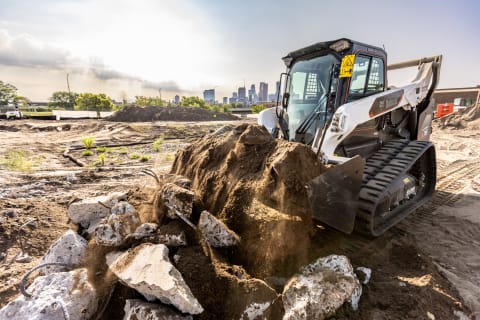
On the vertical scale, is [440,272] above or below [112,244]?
below

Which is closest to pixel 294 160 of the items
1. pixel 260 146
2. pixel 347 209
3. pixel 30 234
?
pixel 260 146

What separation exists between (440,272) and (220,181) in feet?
9.20

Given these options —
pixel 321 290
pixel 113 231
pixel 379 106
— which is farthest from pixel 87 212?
pixel 379 106

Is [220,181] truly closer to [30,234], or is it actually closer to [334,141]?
[334,141]

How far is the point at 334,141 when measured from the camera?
3.45m

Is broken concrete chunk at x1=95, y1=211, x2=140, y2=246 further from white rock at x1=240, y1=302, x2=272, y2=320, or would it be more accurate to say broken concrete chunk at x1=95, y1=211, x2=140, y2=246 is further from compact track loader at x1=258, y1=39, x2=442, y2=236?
compact track loader at x1=258, y1=39, x2=442, y2=236

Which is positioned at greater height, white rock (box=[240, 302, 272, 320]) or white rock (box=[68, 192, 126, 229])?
white rock (box=[68, 192, 126, 229])

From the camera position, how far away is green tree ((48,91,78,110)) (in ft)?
196

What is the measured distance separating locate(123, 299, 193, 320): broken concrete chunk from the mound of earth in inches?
1102

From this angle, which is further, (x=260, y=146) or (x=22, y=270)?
(x=260, y=146)

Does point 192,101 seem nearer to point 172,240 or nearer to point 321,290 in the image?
point 172,240

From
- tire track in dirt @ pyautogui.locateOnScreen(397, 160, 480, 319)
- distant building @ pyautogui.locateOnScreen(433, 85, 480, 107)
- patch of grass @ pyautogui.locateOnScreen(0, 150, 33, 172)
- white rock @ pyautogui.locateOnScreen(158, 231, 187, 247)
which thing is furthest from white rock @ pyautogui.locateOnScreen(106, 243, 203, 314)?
distant building @ pyautogui.locateOnScreen(433, 85, 480, 107)

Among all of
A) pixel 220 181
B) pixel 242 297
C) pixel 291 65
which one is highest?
pixel 291 65

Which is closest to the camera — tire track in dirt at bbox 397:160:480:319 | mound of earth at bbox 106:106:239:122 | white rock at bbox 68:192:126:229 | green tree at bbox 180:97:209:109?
tire track in dirt at bbox 397:160:480:319
